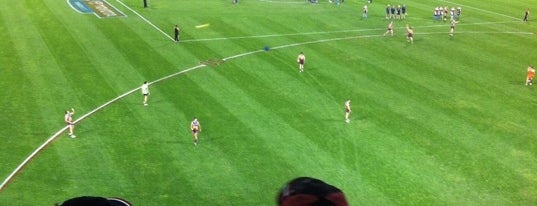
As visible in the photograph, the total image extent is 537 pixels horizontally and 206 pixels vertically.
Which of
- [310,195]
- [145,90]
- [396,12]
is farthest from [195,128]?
[396,12]

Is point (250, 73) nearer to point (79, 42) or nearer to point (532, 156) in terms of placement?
point (79, 42)

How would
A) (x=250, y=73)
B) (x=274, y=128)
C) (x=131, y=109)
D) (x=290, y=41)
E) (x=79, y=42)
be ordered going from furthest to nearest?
(x=290, y=41)
(x=79, y=42)
(x=250, y=73)
(x=131, y=109)
(x=274, y=128)

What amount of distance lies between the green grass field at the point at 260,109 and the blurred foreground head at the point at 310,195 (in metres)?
20.9

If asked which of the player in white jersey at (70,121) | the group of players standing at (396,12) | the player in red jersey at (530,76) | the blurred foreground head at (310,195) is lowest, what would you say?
the group of players standing at (396,12)

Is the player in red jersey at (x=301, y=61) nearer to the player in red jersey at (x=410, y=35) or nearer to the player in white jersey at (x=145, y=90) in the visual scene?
the player in white jersey at (x=145, y=90)

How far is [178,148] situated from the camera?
31.2 meters

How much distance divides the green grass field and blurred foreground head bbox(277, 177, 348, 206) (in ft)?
68.6

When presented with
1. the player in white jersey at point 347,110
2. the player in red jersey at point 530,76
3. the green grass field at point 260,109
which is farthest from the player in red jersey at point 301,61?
the player in red jersey at point 530,76

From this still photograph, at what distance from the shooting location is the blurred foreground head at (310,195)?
5.52 meters

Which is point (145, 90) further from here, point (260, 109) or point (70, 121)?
point (260, 109)

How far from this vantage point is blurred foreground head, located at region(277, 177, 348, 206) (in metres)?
5.52

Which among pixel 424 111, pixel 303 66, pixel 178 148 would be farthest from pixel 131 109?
pixel 424 111

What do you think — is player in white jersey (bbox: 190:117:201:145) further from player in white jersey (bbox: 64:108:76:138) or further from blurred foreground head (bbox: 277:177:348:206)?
blurred foreground head (bbox: 277:177:348:206)

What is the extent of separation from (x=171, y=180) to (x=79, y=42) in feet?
86.3
